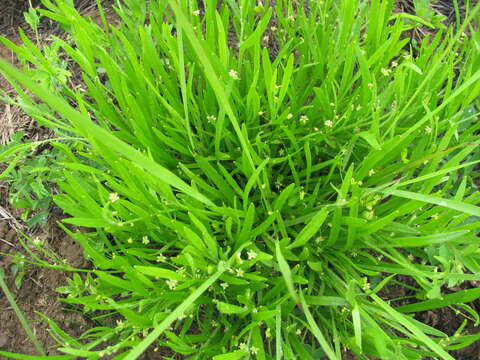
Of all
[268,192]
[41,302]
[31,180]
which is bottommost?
[41,302]

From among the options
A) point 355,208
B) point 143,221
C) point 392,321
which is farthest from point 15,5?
point 392,321

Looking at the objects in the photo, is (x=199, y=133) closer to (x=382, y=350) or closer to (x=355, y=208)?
(x=355, y=208)

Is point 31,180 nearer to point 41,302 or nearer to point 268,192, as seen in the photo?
point 41,302

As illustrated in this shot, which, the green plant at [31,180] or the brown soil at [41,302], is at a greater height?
the green plant at [31,180]

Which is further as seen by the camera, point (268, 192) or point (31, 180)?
point (31, 180)

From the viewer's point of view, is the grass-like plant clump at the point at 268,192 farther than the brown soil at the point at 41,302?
No

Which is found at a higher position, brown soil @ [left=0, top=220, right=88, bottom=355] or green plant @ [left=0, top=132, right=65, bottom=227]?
green plant @ [left=0, top=132, right=65, bottom=227]

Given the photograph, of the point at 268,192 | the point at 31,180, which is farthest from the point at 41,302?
the point at 268,192

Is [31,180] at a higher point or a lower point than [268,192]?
higher
